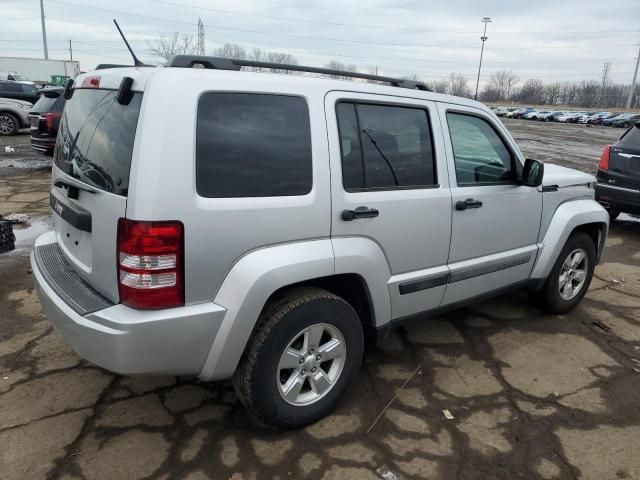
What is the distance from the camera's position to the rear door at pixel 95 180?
227 cm

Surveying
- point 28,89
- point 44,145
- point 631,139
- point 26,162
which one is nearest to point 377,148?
point 631,139

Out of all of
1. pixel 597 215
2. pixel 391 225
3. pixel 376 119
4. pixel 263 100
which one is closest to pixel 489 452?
pixel 391 225

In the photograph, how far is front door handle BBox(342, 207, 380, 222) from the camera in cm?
264

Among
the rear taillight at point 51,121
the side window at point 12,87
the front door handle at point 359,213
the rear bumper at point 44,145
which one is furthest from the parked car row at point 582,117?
the front door handle at point 359,213

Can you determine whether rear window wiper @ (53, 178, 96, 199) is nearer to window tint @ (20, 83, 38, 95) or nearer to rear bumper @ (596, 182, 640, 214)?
rear bumper @ (596, 182, 640, 214)

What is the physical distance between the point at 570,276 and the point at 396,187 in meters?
2.35

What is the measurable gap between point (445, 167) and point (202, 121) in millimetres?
1624

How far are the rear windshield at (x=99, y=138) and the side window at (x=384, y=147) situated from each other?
3.54ft

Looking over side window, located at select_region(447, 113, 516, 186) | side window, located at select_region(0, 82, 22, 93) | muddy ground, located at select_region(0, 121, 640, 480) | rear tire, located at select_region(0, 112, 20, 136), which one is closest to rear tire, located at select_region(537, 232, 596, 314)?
muddy ground, located at select_region(0, 121, 640, 480)

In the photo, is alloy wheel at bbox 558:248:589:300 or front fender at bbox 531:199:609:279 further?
alloy wheel at bbox 558:248:589:300

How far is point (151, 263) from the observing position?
217cm

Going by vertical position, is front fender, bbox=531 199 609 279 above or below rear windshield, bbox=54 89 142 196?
below

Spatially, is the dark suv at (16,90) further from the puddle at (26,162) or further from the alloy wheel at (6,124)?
the puddle at (26,162)

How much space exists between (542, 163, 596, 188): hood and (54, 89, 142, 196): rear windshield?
3.03 metres
